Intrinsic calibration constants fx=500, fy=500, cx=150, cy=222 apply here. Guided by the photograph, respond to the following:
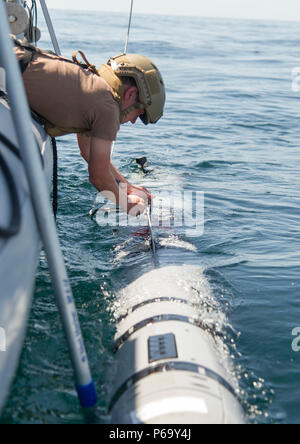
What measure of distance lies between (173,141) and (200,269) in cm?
642

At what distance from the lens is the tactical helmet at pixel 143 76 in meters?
4.16

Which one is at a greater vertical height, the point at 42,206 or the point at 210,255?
the point at 210,255

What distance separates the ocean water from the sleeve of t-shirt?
1280 mm

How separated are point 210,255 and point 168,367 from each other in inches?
107

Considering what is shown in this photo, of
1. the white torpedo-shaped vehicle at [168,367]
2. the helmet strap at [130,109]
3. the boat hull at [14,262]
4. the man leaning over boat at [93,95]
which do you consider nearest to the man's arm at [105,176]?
the man leaning over boat at [93,95]

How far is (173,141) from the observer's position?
424 inches

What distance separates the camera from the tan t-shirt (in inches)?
148

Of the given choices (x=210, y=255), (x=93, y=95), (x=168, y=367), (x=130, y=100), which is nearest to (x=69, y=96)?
(x=93, y=95)

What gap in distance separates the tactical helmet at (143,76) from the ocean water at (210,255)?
55.3 inches

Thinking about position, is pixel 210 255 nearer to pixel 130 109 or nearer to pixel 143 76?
pixel 130 109

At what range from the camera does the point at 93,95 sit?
3.81 meters

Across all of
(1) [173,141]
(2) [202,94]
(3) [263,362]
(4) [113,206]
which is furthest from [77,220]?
(2) [202,94]

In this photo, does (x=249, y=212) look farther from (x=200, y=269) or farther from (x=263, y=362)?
(x=263, y=362)

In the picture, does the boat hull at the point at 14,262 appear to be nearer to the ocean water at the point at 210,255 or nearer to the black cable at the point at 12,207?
the black cable at the point at 12,207
